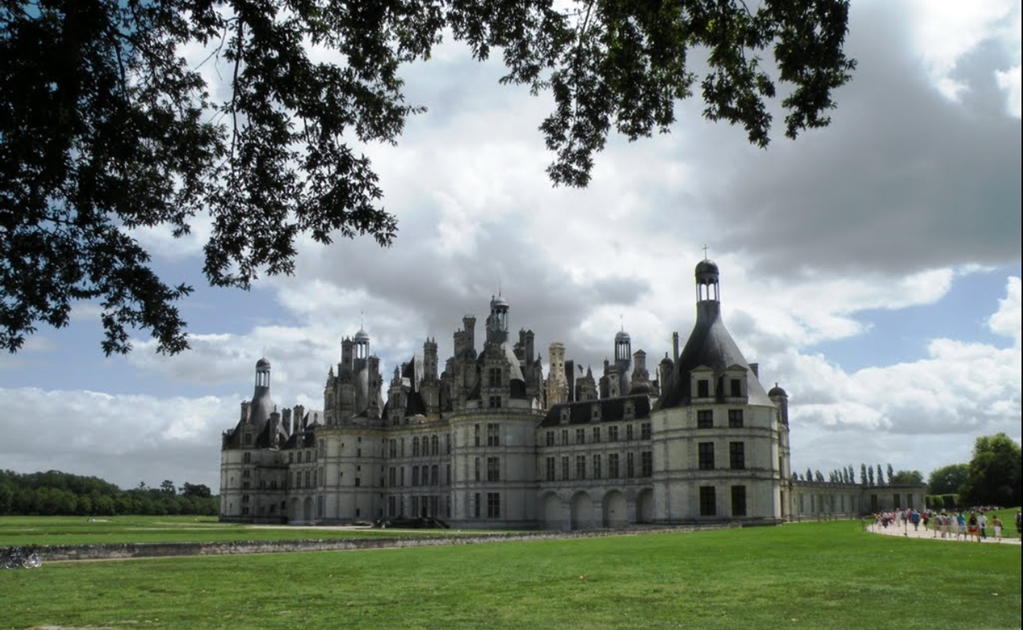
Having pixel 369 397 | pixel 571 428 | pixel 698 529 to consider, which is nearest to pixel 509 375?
pixel 571 428

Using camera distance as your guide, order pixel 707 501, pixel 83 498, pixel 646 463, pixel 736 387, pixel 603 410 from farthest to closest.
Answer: pixel 83 498 → pixel 603 410 → pixel 646 463 → pixel 736 387 → pixel 707 501

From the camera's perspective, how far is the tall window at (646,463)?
72.2 meters

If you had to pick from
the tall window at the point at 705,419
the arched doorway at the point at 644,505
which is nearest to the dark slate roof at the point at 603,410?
the arched doorway at the point at 644,505

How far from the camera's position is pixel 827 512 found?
8469 centimetres

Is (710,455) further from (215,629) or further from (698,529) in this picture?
(215,629)

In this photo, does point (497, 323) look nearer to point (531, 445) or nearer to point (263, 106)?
point (531, 445)

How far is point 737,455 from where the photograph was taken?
62.8 meters

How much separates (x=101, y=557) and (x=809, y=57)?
91.4 ft

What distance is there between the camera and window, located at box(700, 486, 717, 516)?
6285cm

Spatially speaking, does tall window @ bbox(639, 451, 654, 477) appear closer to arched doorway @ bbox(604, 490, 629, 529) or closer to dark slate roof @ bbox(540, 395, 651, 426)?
dark slate roof @ bbox(540, 395, 651, 426)

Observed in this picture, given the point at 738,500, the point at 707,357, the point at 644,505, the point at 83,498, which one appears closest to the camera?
the point at 738,500

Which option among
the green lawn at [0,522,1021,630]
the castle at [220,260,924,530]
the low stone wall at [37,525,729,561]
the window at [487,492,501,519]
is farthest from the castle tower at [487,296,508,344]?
the green lawn at [0,522,1021,630]

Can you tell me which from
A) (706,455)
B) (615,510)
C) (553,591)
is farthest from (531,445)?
(553,591)

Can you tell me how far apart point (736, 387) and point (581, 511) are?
20147 mm
